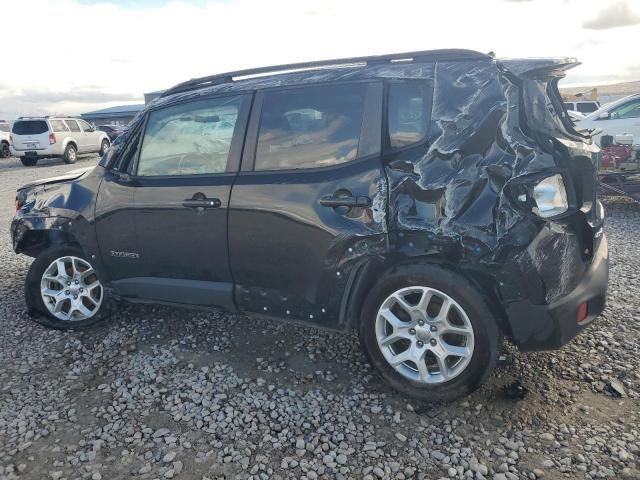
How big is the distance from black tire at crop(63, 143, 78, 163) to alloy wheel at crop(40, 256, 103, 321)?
17.2 metres

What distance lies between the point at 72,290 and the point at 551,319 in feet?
12.0

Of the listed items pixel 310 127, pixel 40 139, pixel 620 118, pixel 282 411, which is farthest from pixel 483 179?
pixel 40 139

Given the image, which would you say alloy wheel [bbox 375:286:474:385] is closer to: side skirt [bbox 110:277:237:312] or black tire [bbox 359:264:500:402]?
black tire [bbox 359:264:500:402]

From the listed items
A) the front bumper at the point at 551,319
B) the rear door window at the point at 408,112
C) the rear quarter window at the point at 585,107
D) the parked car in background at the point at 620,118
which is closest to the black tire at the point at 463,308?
the front bumper at the point at 551,319

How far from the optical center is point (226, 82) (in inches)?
139

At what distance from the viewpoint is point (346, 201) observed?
2869 millimetres

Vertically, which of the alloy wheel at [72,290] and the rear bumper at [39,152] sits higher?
the alloy wheel at [72,290]

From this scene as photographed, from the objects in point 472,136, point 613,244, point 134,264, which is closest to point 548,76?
point 472,136

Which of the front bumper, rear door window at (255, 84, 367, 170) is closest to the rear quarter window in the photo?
the front bumper

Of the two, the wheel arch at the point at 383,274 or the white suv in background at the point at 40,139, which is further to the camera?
the white suv in background at the point at 40,139

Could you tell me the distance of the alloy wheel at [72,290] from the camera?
4.06 meters

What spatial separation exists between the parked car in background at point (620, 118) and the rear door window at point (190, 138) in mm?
8251

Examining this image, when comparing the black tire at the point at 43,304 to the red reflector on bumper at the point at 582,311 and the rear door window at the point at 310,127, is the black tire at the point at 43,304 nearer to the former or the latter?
the rear door window at the point at 310,127

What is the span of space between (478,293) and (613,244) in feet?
14.1
